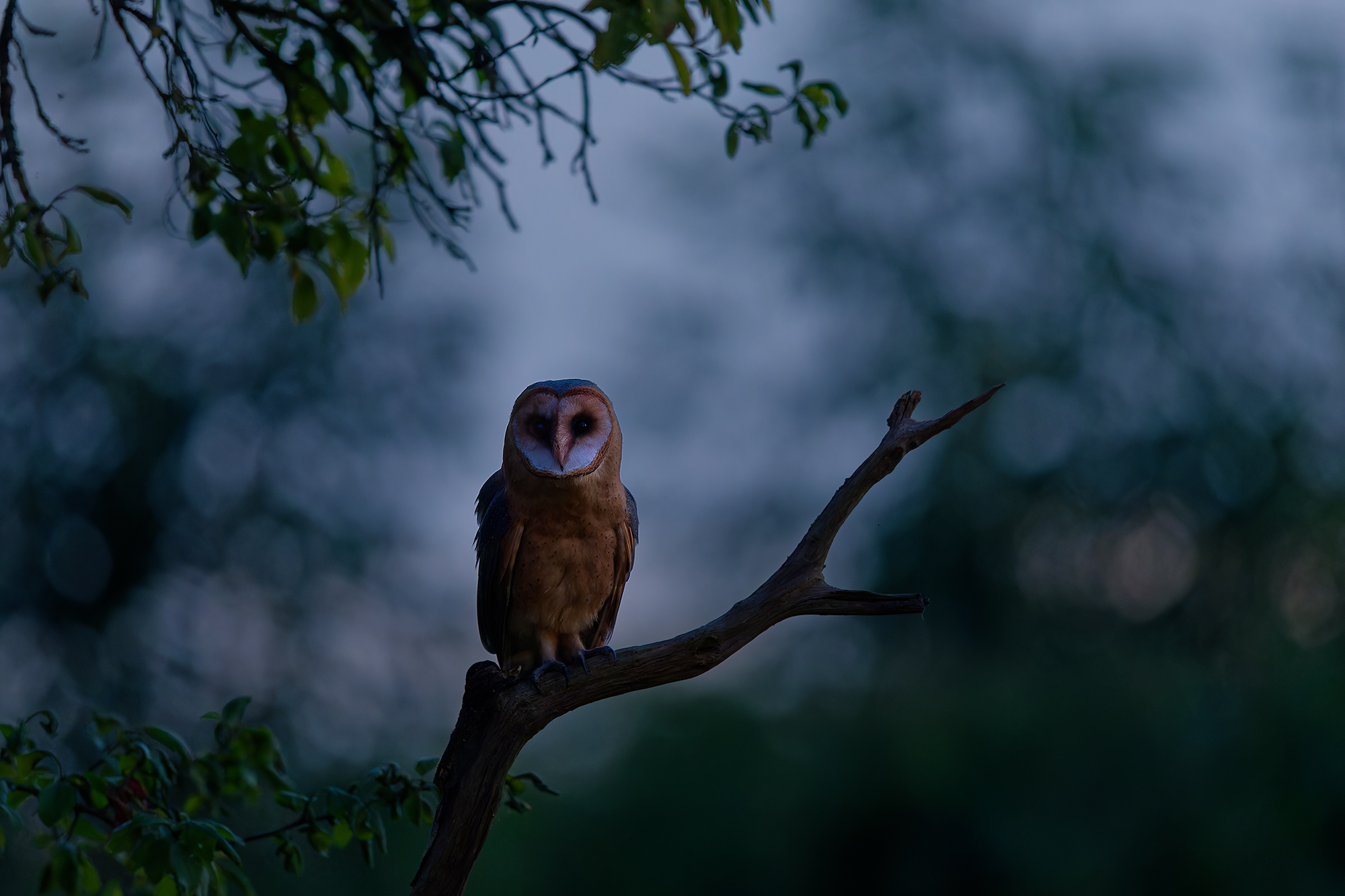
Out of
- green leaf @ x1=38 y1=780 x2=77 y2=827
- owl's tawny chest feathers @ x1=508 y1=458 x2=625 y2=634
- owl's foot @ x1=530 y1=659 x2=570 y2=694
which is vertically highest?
owl's tawny chest feathers @ x1=508 y1=458 x2=625 y2=634

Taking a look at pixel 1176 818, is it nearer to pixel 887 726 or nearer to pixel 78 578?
pixel 887 726

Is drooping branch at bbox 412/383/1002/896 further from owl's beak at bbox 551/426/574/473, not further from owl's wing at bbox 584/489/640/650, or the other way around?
owl's wing at bbox 584/489/640/650

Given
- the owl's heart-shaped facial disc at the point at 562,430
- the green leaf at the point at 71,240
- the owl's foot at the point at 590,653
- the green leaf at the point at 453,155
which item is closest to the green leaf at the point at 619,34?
the green leaf at the point at 453,155

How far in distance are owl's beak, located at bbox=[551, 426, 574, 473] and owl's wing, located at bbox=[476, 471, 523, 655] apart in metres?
0.29

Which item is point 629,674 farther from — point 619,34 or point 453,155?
point 619,34

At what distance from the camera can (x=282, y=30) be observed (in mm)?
1768

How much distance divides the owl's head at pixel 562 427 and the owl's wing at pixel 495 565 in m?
0.25

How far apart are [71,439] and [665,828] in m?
5.99

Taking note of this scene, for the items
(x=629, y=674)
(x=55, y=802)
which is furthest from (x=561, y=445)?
(x=55, y=802)

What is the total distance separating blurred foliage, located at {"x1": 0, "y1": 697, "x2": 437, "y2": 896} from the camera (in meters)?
1.66

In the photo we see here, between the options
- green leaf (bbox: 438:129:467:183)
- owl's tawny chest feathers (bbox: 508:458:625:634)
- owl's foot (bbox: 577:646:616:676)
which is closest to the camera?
green leaf (bbox: 438:129:467:183)

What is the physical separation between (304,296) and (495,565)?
149 cm

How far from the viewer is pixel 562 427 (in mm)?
2574

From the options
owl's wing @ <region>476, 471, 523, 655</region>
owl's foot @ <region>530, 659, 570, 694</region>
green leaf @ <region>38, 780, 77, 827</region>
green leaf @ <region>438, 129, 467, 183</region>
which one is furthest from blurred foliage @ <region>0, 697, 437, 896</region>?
green leaf @ <region>438, 129, 467, 183</region>
